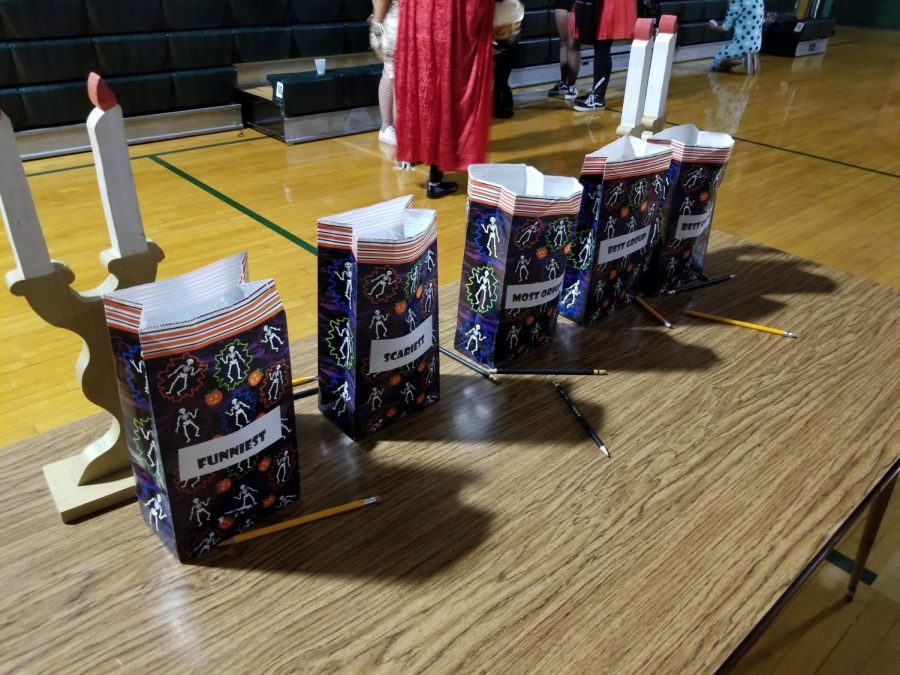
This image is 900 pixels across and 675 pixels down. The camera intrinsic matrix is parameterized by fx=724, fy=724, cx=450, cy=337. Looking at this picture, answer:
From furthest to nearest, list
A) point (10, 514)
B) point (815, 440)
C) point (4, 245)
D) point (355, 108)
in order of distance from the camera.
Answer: point (355, 108)
point (4, 245)
point (815, 440)
point (10, 514)

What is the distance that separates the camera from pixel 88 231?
8.80 ft

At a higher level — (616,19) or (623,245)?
(623,245)


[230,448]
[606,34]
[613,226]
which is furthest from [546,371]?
[606,34]

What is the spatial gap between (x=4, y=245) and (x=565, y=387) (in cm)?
238

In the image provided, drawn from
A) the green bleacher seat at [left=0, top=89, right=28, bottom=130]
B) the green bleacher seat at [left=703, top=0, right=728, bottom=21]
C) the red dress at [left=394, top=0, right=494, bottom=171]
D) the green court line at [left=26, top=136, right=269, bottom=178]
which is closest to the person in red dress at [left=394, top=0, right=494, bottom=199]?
the red dress at [left=394, top=0, right=494, bottom=171]

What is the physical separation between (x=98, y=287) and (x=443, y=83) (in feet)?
8.52

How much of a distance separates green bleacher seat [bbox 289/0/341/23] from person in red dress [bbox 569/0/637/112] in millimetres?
1526

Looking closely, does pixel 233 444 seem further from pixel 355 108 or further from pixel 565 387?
pixel 355 108

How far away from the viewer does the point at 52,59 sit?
11.1 feet

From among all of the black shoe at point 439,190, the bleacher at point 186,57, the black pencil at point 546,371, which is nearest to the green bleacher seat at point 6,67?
the bleacher at point 186,57

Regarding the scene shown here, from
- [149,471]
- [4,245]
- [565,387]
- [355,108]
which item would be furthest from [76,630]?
[355,108]

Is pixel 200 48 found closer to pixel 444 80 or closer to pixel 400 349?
pixel 444 80

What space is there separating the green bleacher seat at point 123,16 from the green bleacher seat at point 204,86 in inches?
10.5

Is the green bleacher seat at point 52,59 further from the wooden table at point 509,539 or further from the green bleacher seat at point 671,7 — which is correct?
the green bleacher seat at point 671,7
